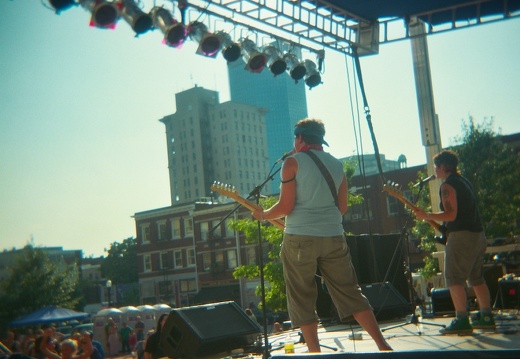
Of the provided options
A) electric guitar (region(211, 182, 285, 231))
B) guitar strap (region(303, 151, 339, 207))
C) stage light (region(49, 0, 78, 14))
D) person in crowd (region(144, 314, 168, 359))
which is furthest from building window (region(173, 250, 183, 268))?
guitar strap (region(303, 151, 339, 207))

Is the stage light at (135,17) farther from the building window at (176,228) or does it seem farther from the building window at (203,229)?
the building window at (176,228)

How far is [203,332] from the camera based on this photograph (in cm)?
561

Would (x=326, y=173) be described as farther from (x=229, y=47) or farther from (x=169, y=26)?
(x=229, y=47)

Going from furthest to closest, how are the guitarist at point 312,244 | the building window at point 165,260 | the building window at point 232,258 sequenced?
the building window at point 165,260 < the building window at point 232,258 < the guitarist at point 312,244

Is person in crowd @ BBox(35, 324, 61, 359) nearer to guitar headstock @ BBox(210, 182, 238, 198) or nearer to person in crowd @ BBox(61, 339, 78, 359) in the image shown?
person in crowd @ BBox(61, 339, 78, 359)

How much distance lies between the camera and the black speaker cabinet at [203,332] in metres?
5.54

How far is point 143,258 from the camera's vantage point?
63.6 m

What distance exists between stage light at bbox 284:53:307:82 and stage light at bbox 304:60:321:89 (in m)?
0.10

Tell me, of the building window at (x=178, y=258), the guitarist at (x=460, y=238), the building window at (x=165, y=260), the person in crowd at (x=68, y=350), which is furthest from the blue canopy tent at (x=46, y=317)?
the building window at (x=165, y=260)

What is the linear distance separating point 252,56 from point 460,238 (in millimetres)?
4771

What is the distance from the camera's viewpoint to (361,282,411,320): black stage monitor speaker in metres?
7.07

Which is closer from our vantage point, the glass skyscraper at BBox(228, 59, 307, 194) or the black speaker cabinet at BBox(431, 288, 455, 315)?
the black speaker cabinet at BBox(431, 288, 455, 315)

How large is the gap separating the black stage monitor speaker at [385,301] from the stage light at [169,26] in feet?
12.7

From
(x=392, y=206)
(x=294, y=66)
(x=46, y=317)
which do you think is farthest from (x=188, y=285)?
(x=294, y=66)
